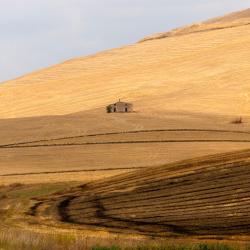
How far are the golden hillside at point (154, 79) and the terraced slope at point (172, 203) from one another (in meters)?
20.0

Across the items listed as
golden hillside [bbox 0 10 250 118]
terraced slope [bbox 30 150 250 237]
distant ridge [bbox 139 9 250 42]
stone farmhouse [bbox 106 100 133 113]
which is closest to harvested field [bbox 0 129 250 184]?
terraced slope [bbox 30 150 250 237]

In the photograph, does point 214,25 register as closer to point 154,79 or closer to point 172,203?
point 154,79

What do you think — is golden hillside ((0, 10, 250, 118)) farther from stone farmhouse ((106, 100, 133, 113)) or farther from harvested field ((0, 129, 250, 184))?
harvested field ((0, 129, 250, 184))

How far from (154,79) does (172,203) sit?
106 feet

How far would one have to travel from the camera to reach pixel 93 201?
59.7 feet

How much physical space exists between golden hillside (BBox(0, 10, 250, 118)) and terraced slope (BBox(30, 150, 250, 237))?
1999 centimetres

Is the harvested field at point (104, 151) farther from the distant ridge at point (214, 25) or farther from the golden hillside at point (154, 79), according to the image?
the distant ridge at point (214, 25)

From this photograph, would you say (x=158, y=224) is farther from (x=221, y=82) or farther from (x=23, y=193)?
(x=221, y=82)

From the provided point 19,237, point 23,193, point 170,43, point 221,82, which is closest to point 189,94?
point 221,82

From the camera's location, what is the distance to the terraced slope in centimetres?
1530

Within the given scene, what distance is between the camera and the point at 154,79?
48.6 meters

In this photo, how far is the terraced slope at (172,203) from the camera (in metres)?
15.3

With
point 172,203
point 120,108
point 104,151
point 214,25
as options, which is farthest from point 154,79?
point 172,203

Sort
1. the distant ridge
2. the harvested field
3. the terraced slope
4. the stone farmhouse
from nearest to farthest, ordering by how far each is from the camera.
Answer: the terraced slope → the harvested field → the stone farmhouse → the distant ridge
